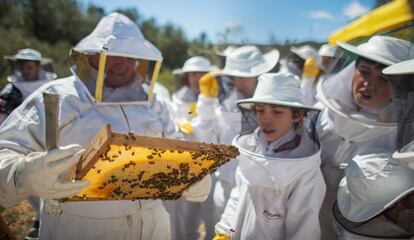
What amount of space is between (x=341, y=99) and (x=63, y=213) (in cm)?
254

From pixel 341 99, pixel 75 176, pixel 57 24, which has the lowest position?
pixel 57 24

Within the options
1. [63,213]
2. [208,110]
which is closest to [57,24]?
[208,110]

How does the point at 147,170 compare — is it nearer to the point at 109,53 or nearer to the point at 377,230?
the point at 109,53

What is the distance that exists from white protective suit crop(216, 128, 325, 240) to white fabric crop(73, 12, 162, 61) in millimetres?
1142

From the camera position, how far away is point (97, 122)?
226cm

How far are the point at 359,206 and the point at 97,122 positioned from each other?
6.23 ft

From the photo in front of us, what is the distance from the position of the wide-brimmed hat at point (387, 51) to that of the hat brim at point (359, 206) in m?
0.99

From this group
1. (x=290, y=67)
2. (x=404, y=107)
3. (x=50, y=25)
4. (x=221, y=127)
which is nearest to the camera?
(x=404, y=107)

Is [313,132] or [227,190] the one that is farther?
[227,190]

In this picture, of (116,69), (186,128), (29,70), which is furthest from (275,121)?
(29,70)

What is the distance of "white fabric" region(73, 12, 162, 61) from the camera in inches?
88.1

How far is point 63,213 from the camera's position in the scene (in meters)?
2.31

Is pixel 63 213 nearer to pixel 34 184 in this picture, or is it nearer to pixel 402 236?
pixel 34 184

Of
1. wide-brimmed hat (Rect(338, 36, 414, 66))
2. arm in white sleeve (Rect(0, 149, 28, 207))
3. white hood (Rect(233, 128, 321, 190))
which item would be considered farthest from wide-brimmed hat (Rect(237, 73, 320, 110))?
arm in white sleeve (Rect(0, 149, 28, 207))
